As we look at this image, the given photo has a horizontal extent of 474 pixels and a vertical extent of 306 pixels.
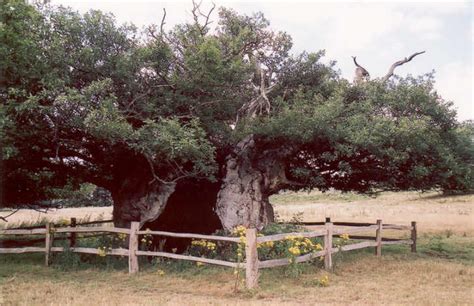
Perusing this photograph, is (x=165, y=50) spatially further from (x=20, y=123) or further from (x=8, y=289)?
(x=8, y=289)

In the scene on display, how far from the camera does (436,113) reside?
17031 millimetres

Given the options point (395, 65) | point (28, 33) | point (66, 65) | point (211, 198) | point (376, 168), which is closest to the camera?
point (28, 33)

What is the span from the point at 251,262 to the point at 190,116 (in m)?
5.65

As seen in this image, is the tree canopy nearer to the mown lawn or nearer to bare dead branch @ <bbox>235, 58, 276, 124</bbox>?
bare dead branch @ <bbox>235, 58, 276, 124</bbox>

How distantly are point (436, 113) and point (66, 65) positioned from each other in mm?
12477

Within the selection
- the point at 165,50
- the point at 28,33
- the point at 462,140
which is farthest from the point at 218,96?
the point at 462,140

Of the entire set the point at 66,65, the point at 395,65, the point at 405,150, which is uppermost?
the point at 395,65

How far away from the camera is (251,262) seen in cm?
1118

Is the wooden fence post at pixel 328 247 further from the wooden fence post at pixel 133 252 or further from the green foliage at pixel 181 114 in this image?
the wooden fence post at pixel 133 252

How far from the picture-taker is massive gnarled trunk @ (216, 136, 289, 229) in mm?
16984

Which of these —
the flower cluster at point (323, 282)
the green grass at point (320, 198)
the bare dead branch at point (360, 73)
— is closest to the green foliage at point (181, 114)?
the bare dead branch at point (360, 73)

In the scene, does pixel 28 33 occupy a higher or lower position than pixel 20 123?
higher

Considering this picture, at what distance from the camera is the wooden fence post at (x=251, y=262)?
1112cm

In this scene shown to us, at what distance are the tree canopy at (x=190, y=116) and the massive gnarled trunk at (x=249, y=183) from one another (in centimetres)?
11
